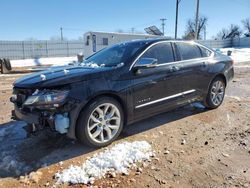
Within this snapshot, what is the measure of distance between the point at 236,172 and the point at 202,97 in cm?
253

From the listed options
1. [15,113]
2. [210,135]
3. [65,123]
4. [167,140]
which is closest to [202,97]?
[210,135]

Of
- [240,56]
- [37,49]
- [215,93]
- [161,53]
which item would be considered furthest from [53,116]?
[37,49]

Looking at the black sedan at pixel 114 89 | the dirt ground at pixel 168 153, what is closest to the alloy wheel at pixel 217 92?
the black sedan at pixel 114 89

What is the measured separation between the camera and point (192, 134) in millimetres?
4777

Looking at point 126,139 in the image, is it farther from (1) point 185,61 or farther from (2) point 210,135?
(1) point 185,61

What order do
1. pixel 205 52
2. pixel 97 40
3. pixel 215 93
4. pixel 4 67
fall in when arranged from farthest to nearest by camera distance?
pixel 97 40 < pixel 4 67 < pixel 215 93 < pixel 205 52

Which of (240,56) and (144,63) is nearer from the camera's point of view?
(144,63)

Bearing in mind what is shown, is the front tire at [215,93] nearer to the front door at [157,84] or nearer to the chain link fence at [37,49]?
the front door at [157,84]

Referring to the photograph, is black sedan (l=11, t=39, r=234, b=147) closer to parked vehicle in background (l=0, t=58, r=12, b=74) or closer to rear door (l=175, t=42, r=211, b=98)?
rear door (l=175, t=42, r=211, b=98)

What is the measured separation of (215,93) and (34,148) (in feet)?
13.0

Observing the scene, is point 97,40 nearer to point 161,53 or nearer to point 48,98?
point 161,53

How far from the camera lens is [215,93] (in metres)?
6.17

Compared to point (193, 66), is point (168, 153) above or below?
below

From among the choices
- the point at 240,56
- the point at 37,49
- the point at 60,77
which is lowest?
the point at 240,56
